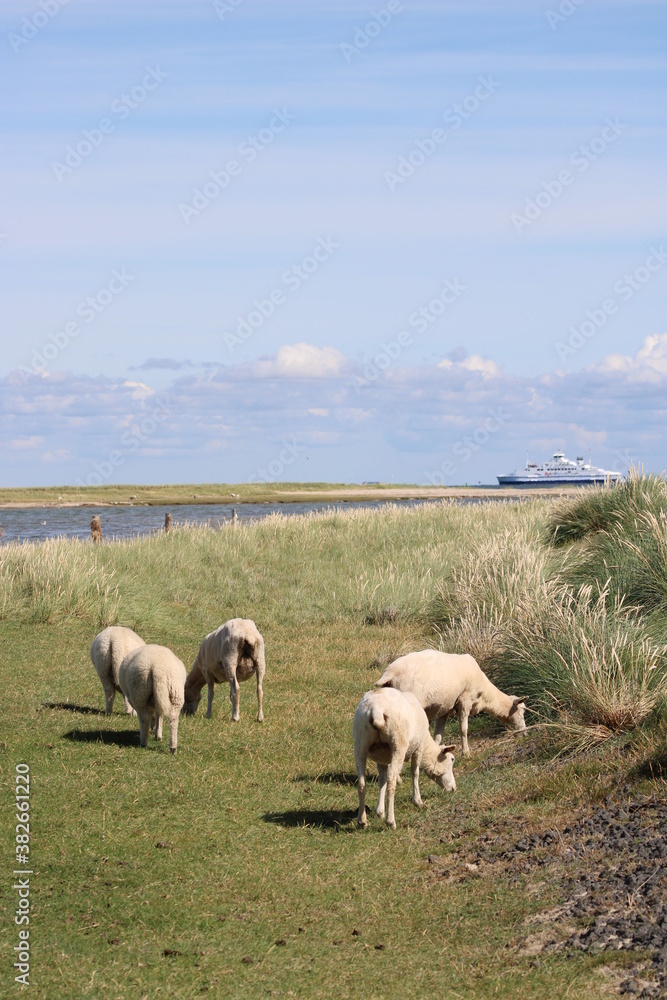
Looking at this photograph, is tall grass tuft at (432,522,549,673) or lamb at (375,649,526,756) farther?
tall grass tuft at (432,522,549,673)

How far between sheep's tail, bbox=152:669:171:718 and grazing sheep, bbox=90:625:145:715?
1242mm

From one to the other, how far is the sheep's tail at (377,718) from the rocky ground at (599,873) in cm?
112

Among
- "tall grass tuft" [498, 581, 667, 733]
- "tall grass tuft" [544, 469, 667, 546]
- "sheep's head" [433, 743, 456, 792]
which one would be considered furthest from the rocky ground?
"tall grass tuft" [544, 469, 667, 546]

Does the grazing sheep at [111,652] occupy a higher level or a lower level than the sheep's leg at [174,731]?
higher

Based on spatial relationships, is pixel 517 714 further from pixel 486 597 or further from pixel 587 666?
pixel 486 597

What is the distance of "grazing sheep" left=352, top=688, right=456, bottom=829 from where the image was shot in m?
7.77

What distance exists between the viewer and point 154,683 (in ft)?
31.6

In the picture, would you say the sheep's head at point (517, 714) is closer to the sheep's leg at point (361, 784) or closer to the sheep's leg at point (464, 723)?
the sheep's leg at point (464, 723)

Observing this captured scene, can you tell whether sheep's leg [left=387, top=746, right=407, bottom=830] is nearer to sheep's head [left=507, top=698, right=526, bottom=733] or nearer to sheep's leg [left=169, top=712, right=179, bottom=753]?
sheep's leg [left=169, top=712, right=179, bottom=753]

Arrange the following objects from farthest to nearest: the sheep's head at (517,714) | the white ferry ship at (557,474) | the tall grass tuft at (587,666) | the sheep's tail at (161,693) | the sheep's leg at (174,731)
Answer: the white ferry ship at (557,474), the sheep's head at (517,714), the sheep's leg at (174,731), the tall grass tuft at (587,666), the sheep's tail at (161,693)

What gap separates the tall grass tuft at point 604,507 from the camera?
771 inches

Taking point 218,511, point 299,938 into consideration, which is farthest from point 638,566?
point 218,511

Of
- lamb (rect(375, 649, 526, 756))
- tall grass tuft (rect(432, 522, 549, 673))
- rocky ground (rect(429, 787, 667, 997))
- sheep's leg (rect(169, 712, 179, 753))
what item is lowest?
rocky ground (rect(429, 787, 667, 997))

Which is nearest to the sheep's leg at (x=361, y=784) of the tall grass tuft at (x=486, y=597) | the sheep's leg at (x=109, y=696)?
the sheep's leg at (x=109, y=696)
